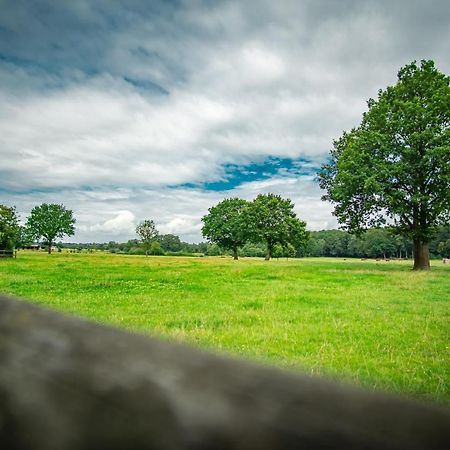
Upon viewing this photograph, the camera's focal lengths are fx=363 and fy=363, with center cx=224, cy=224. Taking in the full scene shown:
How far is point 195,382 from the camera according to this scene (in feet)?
1.85

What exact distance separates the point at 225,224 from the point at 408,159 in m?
59.0

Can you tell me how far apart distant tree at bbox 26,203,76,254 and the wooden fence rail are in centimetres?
10482

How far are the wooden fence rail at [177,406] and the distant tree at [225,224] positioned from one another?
272 feet

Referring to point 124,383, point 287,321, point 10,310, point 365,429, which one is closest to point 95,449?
point 124,383

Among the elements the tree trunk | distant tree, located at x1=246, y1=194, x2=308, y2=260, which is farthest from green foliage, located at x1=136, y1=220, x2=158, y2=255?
the tree trunk

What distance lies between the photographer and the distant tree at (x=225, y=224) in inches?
3435

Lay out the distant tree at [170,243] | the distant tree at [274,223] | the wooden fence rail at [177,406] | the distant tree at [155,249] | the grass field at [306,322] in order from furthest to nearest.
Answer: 1. the distant tree at [170,243]
2. the distant tree at [155,249]
3. the distant tree at [274,223]
4. the grass field at [306,322]
5. the wooden fence rail at [177,406]

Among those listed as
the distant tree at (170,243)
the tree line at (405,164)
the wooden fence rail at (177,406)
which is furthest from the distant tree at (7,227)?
the distant tree at (170,243)

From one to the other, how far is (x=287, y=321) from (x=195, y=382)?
31.9ft

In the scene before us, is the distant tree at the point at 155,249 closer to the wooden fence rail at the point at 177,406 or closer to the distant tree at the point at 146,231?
the distant tree at the point at 146,231

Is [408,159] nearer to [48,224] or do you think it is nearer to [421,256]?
[421,256]

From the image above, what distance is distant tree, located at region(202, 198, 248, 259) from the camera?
87250 mm

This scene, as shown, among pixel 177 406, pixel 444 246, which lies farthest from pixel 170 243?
pixel 177 406

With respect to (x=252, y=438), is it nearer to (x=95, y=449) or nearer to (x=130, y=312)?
(x=95, y=449)
